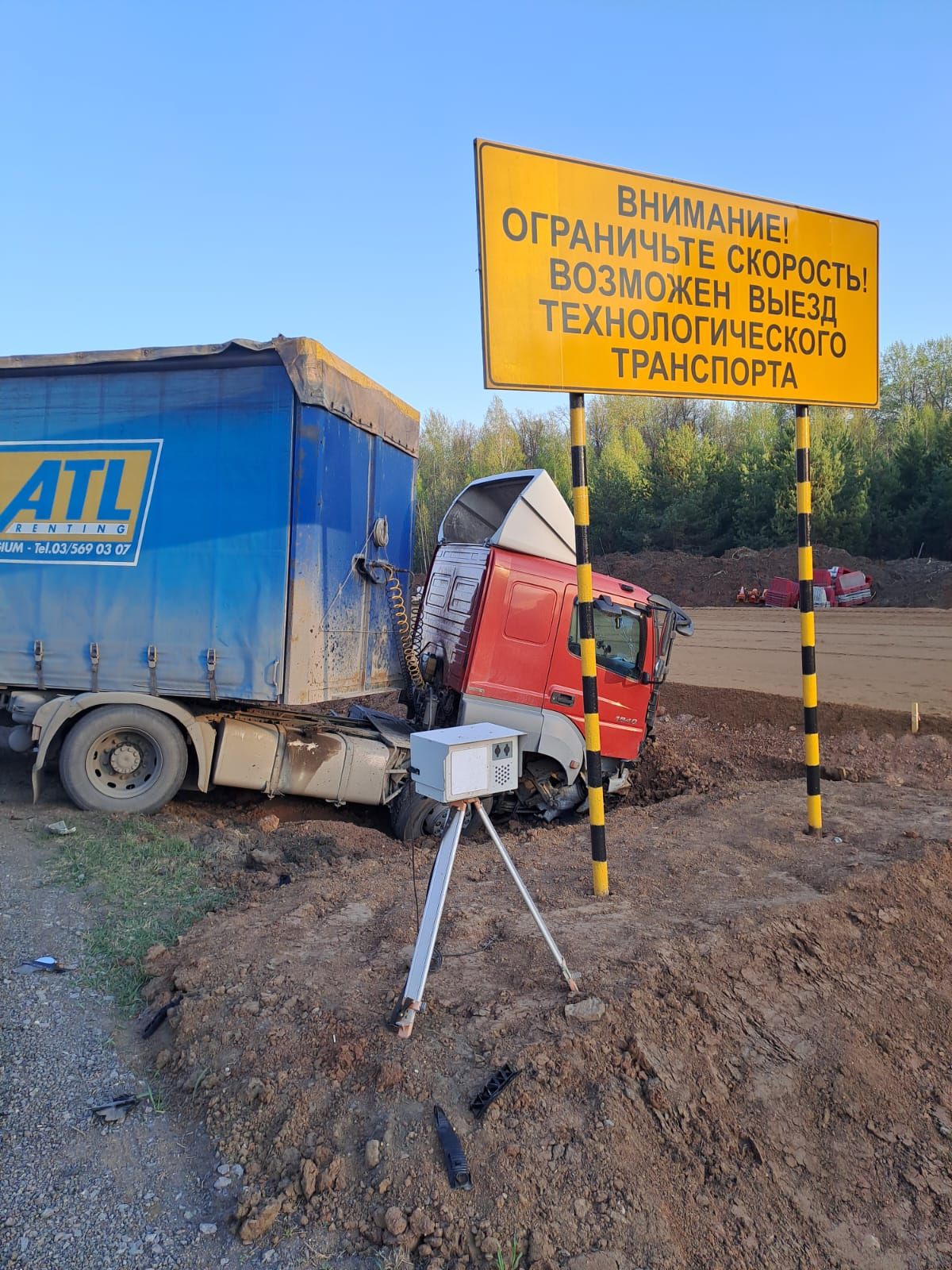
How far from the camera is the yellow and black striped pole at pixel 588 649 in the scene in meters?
4.92

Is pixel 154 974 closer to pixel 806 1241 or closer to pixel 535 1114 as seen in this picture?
pixel 535 1114

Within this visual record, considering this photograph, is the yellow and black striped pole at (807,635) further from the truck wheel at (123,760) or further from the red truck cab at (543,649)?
the truck wheel at (123,760)

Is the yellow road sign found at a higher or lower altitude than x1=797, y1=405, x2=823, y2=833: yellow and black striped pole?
higher

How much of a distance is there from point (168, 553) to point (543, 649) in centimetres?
333

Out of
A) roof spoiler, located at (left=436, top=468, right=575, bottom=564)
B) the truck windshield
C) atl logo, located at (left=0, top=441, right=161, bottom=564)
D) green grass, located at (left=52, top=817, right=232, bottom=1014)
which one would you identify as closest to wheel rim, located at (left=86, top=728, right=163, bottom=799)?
green grass, located at (left=52, top=817, right=232, bottom=1014)

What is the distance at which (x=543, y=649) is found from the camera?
7.82 m

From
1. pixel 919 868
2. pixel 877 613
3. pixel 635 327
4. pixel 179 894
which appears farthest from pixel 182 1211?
pixel 877 613

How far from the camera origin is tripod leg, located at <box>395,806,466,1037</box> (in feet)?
11.4

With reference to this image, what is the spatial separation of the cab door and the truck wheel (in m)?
3.34

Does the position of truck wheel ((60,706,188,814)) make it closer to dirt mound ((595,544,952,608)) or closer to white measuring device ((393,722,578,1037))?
white measuring device ((393,722,578,1037))

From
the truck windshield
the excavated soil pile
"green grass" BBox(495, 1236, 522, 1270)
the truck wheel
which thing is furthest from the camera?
the truck windshield

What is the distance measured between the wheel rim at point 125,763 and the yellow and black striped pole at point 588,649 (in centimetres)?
413

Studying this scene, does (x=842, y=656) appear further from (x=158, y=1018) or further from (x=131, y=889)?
(x=158, y=1018)

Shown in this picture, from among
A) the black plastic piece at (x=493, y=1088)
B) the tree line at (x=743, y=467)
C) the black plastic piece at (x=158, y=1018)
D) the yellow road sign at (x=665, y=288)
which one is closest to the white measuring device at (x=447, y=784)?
the black plastic piece at (x=493, y=1088)
